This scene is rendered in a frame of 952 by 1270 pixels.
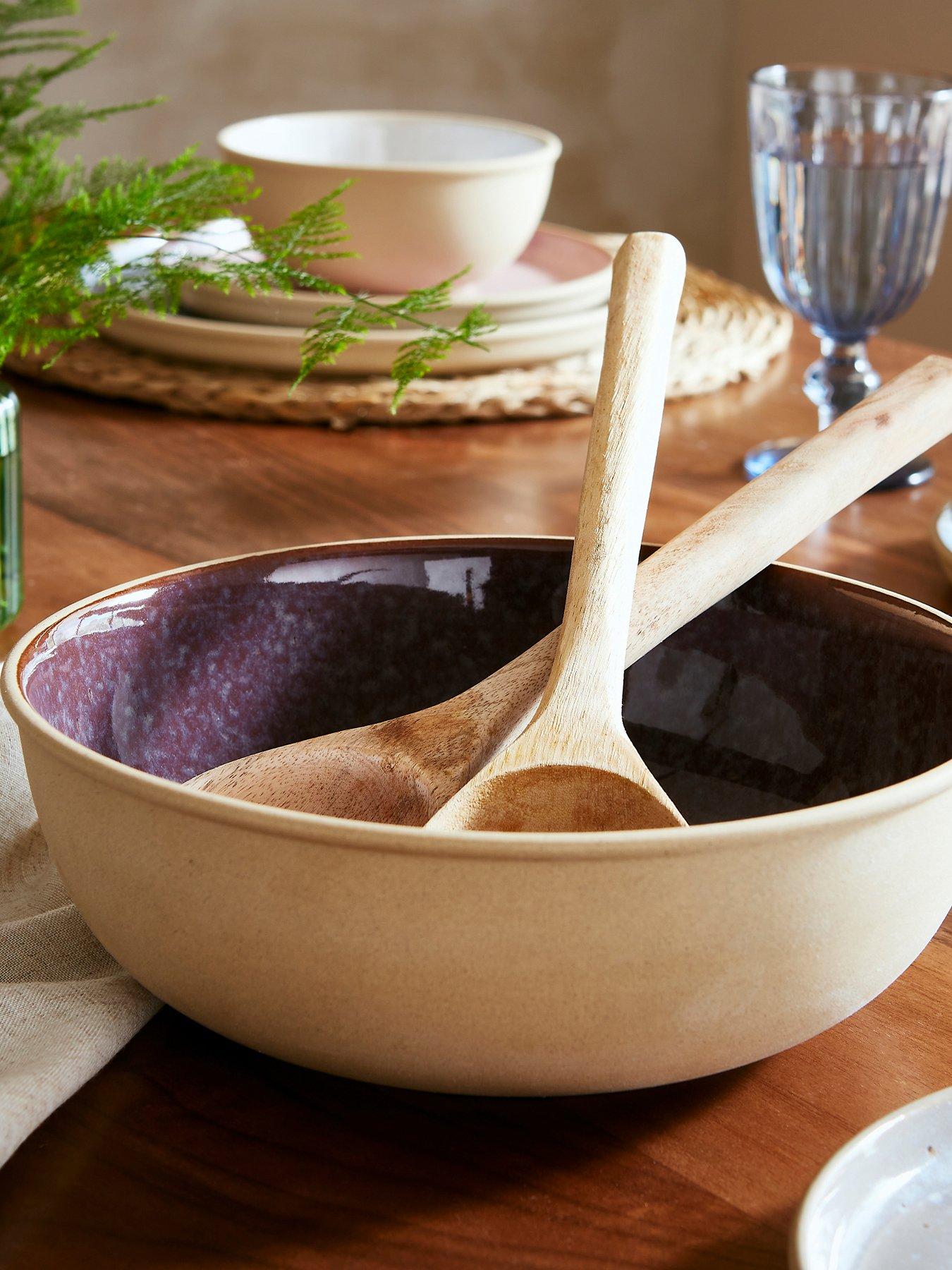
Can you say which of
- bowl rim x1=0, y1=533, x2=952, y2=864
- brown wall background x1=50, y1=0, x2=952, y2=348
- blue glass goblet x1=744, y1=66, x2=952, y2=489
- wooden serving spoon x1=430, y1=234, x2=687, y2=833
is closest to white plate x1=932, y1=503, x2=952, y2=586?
blue glass goblet x1=744, y1=66, x2=952, y2=489

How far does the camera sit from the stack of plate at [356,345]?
98cm

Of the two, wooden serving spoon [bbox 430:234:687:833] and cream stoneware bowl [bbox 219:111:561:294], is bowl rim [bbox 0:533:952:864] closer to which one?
wooden serving spoon [bbox 430:234:687:833]

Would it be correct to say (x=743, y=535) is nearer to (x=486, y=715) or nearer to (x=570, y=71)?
(x=486, y=715)

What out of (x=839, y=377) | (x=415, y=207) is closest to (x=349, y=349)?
(x=415, y=207)

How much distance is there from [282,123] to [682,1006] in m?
1.05

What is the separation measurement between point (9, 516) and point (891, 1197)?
54 cm

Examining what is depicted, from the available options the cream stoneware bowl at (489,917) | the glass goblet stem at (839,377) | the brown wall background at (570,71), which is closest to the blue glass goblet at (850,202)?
the glass goblet stem at (839,377)

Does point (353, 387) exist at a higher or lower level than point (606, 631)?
lower

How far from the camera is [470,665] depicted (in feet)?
1.70

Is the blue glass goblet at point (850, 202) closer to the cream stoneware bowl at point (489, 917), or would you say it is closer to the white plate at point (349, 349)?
the white plate at point (349, 349)

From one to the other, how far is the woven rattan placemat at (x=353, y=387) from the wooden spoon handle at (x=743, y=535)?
50 centimetres

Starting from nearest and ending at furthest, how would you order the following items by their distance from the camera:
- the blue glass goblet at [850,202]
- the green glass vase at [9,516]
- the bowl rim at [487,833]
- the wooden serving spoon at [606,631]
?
1. the bowl rim at [487,833]
2. the wooden serving spoon at [606,631]
3. the green glass vase at [9,516]
4. the blue glass goblet at [850,202]

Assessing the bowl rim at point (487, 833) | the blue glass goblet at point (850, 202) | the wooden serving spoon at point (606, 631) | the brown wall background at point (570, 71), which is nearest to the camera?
the bowl rim at point (487, 833)

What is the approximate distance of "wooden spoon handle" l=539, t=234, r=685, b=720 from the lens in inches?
15.7
